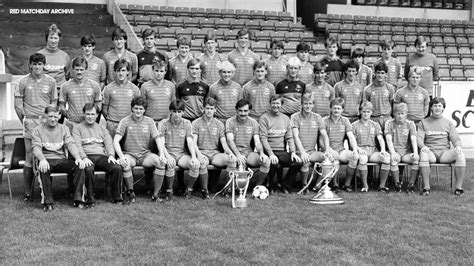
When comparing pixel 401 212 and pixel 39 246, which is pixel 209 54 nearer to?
pixel 401 212

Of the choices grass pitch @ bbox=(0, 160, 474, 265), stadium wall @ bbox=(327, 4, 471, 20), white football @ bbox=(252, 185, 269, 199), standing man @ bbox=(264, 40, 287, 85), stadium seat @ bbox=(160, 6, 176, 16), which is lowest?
grass pitch @ bbox=(0, 160, 474, 265)

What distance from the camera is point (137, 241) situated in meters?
5.36

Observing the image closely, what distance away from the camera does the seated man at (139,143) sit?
24.1 feet

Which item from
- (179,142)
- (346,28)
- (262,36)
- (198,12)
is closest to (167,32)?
(198,12)

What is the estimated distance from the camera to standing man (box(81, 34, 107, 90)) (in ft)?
26.4

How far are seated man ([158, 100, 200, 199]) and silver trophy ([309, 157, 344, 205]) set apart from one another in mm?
1522

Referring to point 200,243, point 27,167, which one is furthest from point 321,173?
point 27,167

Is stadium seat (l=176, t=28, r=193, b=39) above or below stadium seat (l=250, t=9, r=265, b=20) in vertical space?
below

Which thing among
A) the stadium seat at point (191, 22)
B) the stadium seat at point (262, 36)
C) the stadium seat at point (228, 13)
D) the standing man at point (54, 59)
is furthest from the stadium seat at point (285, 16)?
the standing man at point (54, 59)

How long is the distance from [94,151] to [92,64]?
1.41 metres

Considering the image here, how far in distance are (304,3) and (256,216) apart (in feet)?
52.4

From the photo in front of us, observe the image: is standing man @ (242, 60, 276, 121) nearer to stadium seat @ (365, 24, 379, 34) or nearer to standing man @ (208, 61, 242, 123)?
standing man @ (208, 61, 242, 123)

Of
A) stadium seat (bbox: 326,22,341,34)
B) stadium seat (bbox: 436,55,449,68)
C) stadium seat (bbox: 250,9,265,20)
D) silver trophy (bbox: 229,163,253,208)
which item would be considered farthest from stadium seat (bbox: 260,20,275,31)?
silver trophy (bbox: 229,163,253,208)

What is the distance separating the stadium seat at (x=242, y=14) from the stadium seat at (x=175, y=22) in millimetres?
1880
